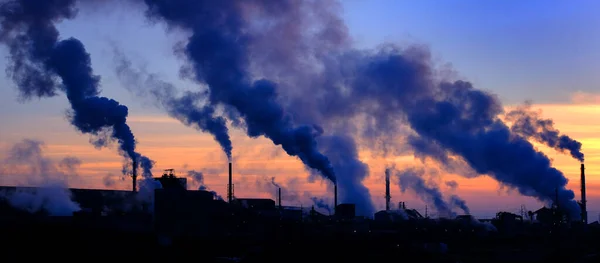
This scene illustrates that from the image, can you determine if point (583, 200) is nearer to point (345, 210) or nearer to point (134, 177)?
point (345, 210)

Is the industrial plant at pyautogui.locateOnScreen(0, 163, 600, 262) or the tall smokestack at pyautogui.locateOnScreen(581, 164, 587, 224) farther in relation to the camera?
the tall smokestack at pyautogui.locateOnScreen(581, 164, 587, 224)

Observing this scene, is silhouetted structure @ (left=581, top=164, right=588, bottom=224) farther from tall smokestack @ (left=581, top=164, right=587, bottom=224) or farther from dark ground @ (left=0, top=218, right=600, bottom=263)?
dark ground @ (left=0, top=218, right=600, bottom=263)

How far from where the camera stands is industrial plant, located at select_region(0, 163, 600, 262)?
65.4 m

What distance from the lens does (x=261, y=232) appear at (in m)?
87.4

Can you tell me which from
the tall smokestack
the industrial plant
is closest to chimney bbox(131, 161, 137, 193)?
the industrial plant

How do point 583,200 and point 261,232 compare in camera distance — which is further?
point 583,200

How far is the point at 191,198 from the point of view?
261 ft

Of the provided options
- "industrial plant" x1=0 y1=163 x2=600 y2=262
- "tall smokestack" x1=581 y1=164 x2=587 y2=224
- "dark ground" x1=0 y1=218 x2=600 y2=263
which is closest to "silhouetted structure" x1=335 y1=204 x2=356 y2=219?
"industrial plant" x1=0 y1=163 x2=600 y2=262

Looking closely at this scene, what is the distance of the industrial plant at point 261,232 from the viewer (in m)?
65.4

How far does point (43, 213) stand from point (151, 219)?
570 inches

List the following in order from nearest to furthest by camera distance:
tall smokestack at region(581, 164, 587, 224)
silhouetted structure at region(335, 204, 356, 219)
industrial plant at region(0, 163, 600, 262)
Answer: industrial plant at region(0, 163, 600, 262) → silhouetted structure at region(335, 204, 356, 219) → tall smokestack at region(581, 164, 587, 224)

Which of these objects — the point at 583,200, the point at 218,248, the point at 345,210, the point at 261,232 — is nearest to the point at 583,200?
the point at 583,200

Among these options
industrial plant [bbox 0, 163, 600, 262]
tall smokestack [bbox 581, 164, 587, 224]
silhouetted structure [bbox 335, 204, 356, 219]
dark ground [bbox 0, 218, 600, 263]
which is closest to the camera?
dark ground [bbox 0, 218, 600, 263]

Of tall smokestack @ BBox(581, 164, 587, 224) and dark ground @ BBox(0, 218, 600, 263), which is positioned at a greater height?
tall smokestack @ BBox(581, 164, 587, 224)
